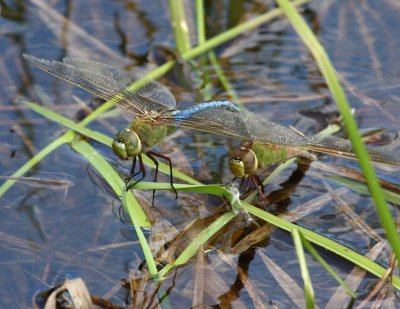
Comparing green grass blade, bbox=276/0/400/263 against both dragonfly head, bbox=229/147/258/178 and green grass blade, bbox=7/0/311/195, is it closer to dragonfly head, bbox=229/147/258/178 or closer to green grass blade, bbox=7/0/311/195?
dragonfly head, bbox=229/147/258/178

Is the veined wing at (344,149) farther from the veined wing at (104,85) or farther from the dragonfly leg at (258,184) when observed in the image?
the veined wing at (104,85)

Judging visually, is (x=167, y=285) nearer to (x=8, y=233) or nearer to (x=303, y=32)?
(x=8, y=233)

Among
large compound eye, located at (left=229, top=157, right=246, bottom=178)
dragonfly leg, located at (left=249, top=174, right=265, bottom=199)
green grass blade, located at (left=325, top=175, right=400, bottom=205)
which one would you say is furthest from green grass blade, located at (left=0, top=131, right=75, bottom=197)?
green grass blade, located at (left=325, top=175, right=400, bottom=205)

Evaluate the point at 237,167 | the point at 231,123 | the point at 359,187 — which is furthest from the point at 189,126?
the point at 359,187

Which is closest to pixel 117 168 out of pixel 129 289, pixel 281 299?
pixel 129 289

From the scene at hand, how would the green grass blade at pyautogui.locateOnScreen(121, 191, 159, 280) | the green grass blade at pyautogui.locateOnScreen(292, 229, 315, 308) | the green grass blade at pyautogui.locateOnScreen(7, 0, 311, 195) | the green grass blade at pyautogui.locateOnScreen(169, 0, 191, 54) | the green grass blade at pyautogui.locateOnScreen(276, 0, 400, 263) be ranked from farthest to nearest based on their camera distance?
1. the green grass blade at pyautogui.locateOnScreen(169, 0, 191, 54)
2. the green grass blade at pyautogui.locateOnScreen(7, 0, 311, 195)
3. the green grass blade at pyautogui.locateOnScreen(121, 191, 159, 280)
4. the green grass blade at pyautogui.locateOnScreen(292, 229, 315, 308)
5. the green grass blade at pyautogui.locateOnScreen(276, 0, 400, 263)

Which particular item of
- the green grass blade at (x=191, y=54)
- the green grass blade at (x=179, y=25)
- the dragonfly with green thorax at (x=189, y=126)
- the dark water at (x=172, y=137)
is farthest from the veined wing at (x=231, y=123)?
the green grass blade at (x=179, y=25)
